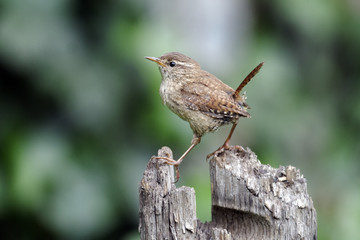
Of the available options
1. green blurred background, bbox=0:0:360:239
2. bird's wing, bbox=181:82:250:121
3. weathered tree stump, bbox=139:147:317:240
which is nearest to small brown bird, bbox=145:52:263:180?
bird's wing, bbox=181:82:250:121

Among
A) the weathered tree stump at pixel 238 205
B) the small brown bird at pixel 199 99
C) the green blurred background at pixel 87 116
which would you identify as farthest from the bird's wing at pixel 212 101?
the weathered tree stump at pixel 238 205

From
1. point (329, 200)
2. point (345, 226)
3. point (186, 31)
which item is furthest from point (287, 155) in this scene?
point (186, 31)

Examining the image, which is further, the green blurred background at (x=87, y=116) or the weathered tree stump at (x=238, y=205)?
the green blurred background at (x=87, y=116)

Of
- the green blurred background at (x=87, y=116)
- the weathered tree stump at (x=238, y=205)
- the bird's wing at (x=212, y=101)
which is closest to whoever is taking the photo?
the weathered tree stump at (x=238, y=205)

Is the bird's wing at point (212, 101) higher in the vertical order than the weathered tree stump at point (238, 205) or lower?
higher

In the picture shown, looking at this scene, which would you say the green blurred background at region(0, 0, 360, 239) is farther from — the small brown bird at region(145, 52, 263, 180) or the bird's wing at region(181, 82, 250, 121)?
the bird's wing at region(181, 82, 250, 121)

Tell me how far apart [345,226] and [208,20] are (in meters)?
1.96

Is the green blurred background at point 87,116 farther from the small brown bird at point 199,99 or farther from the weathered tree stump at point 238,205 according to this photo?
the weathered tree stump at point 238,205

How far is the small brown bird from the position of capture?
154 inches

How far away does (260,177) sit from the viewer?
298cm

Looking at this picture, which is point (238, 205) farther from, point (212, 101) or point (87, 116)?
point (87, 116)

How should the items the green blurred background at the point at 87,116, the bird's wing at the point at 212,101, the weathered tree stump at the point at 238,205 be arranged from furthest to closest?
the green blurred background at the point at 87,116 < the bird's wing at the point at 212,101 < the weathered tree stump at the point at 238,205

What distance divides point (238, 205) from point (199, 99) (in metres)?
1.13

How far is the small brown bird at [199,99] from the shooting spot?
3.90m
